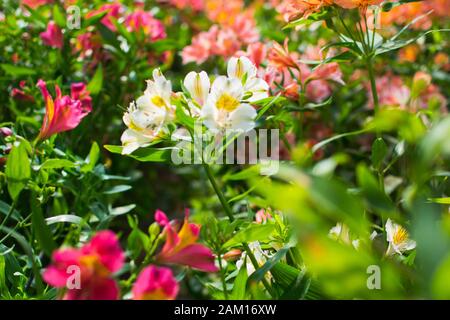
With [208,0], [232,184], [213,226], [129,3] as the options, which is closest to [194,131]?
[213,226]

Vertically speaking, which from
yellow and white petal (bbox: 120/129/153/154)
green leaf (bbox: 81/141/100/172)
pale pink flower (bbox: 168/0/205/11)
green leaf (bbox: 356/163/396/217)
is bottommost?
green leaf (bbox: 81/141/100/172)

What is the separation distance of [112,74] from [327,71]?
2.09 ft

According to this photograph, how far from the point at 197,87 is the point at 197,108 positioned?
0.09 ft

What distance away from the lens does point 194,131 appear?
0.82 m

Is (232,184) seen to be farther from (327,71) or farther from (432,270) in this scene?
(432,270)

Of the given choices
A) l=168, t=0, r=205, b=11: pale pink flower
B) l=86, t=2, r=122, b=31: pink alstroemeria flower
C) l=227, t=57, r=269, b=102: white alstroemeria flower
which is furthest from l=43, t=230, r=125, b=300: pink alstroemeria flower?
l=168, t=0, r=205, b=11: pale pink flower

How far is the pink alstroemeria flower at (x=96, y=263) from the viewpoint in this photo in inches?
22.6

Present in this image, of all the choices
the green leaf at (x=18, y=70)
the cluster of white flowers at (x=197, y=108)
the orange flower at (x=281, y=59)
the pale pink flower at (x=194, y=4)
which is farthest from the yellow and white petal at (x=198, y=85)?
the pale pink flower at (x=194, y=4)

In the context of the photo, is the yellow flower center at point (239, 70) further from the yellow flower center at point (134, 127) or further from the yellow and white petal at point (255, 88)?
the yellow flower center at point (134, 127)

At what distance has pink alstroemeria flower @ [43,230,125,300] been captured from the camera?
1.88 ft

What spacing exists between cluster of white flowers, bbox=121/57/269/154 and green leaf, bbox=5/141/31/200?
134mm

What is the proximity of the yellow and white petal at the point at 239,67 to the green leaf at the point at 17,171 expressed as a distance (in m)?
0.30

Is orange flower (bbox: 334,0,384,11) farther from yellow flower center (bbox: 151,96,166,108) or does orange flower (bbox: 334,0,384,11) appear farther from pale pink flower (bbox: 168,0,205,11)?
pale pink flower (bbox: 168,0,205,11)

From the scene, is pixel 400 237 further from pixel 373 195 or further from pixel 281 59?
pixel 281 59
